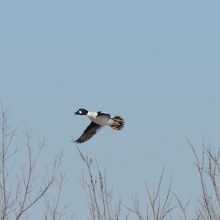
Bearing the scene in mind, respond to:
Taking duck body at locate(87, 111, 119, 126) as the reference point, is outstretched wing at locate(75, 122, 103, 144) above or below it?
above

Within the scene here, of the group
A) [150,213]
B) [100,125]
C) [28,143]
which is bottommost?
[150,213]

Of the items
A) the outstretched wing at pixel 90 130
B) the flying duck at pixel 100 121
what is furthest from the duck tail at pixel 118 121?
the outstretched wing at pixel 90 130

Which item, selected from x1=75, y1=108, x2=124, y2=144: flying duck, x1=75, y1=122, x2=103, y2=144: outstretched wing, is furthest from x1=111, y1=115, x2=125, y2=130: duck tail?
x1=75, y1=122, x2=103, y2=144: outstretched wing

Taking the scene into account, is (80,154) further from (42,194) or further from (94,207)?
(42,194)

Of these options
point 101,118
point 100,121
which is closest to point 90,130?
point 100,121

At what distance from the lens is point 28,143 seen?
1146cm

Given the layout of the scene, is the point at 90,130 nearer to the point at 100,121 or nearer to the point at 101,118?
the point at 100,121

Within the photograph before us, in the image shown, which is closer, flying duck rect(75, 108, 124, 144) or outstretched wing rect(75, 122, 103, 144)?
flying duck rect(75, 108, 124, 144)

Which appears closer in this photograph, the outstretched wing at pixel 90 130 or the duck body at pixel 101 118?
the duck body at pixel 101 118

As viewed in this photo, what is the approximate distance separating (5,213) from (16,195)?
1.90ft

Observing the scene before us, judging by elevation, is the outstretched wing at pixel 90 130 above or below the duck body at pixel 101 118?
above

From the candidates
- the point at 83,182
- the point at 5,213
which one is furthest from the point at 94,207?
the point at 5,213

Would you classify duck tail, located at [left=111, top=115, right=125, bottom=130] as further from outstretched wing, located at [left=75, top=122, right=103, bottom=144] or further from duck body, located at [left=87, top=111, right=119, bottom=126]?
outstretched wing, located at [left=75, top=122, right=103, bottom=144]

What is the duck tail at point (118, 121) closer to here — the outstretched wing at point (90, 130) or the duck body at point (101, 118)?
the duck body at point (101, 118)
